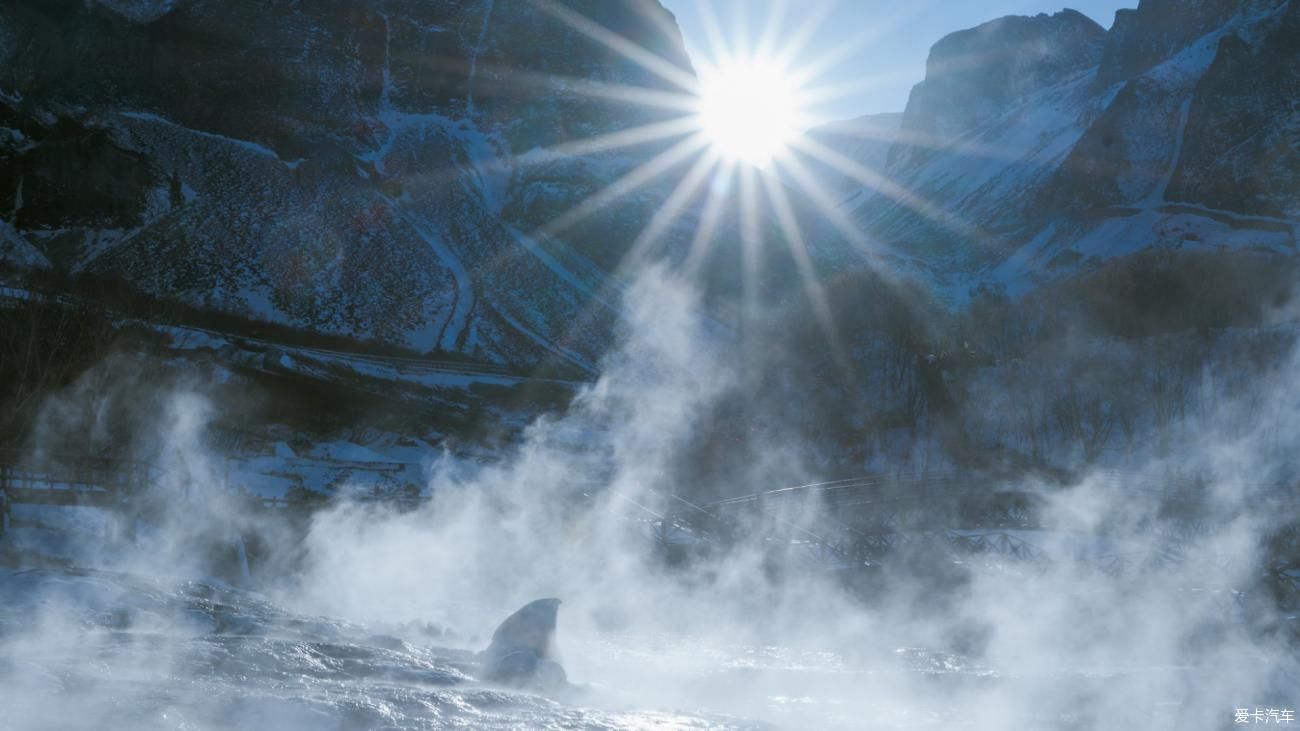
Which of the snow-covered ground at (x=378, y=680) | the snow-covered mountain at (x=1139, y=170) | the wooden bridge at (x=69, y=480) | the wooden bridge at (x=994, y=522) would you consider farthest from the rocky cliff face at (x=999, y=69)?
the snow-covered ground at (x=378, y=680)

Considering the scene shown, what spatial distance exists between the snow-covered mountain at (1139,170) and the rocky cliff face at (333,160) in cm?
2794

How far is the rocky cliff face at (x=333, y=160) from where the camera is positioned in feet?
165

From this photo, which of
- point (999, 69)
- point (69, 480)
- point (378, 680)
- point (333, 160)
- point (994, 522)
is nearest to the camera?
point (378, 680)

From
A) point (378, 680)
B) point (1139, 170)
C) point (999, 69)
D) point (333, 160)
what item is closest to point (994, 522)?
point (378, 680)

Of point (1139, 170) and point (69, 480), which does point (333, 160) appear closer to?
point (69, 480)

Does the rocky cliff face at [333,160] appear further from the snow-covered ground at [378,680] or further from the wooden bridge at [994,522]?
the snow-covered ground at [378,680]

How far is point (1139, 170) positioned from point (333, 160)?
58.3 meters

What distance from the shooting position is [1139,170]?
76.5 m

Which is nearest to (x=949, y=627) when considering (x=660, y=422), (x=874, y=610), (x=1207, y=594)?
(x=874, y=610)

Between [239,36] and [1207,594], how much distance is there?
64.8 meters

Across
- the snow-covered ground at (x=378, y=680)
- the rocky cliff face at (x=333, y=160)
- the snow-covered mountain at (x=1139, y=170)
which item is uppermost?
the snow-covered mountain at (x=1139, y=170)

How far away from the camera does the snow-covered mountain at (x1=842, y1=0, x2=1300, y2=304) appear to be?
229 ft

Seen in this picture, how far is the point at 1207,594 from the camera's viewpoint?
19.1 metres

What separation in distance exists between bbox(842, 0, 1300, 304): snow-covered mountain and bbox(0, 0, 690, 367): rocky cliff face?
27.9 m
